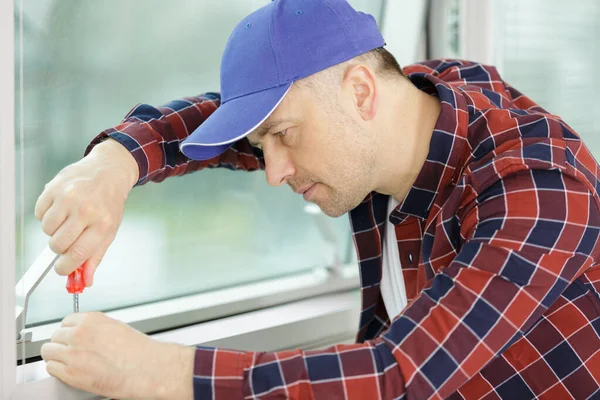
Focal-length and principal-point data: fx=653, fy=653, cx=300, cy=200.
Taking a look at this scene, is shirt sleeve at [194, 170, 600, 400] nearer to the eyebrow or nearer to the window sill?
the eyebrow

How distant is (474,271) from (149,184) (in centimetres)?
95

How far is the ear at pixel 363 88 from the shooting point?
4.03 ft

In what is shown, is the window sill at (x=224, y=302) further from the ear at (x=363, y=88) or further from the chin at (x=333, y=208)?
the ear at (x=363, y=88)

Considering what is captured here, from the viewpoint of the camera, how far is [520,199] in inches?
43.2

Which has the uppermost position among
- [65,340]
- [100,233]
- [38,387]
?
[100,233]

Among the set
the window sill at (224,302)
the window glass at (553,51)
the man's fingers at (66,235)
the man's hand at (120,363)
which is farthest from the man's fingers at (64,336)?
the window glass at (553,51)

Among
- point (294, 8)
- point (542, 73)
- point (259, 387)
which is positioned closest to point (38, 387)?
point (259, 387)

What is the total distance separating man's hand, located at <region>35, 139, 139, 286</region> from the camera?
1055mm

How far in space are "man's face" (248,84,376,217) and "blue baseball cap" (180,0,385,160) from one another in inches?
1.9

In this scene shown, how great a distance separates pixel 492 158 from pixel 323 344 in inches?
33.8

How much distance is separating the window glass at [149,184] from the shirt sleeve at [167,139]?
0.19 metres

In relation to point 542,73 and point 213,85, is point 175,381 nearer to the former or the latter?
point 213,85

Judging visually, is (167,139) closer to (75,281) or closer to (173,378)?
(75,281)

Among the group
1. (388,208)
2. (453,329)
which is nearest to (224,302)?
(388,208)
